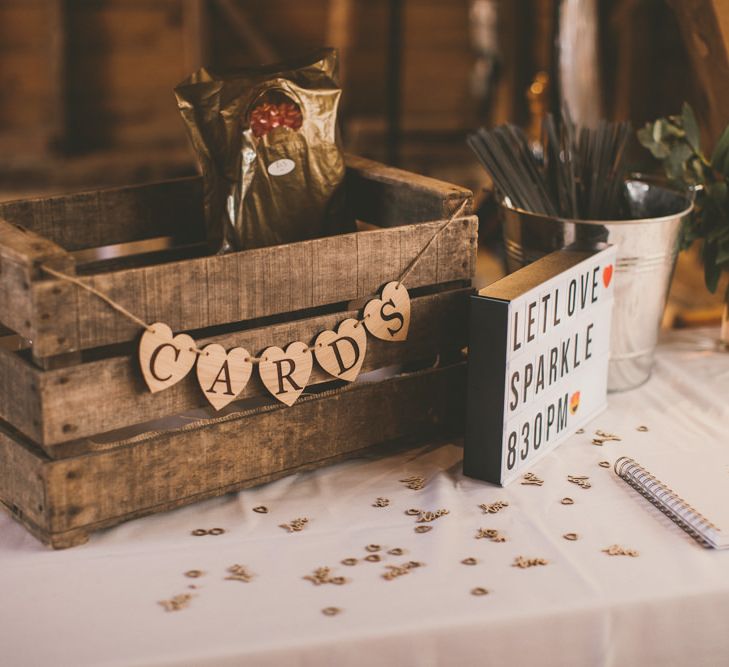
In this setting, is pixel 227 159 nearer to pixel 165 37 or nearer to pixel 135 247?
pixel 135 247

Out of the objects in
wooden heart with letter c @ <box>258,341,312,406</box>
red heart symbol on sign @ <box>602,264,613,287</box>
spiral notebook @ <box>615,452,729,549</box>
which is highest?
red heart symbol on sign @ <box>602,264,613,287</box>

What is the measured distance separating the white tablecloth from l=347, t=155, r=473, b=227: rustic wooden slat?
0.34 m

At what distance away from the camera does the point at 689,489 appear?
1.13m

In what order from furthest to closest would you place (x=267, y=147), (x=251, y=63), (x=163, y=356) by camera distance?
(x=251, y=63) → (x=267, y=147) → (x=163, y=356)

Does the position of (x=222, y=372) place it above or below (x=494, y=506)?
above

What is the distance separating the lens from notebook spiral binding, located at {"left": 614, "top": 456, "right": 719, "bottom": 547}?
103 centimetres

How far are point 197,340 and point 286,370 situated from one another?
0.37 feet

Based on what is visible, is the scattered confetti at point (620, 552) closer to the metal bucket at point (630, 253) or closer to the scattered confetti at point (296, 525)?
the scattered confetti at point (296, 525)

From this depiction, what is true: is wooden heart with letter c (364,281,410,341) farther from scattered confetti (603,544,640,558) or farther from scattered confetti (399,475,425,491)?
scattered confetti (603,544,640,558)

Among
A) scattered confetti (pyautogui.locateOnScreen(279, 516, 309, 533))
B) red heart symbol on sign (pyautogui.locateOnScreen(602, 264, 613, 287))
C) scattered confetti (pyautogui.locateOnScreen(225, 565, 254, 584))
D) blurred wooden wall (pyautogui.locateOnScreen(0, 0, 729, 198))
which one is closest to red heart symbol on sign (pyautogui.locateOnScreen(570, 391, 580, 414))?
red heart symbol on sign (pyautogui.locateOnScreen(602, 264, 613, 287))

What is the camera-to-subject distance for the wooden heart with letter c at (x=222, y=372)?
1039mm

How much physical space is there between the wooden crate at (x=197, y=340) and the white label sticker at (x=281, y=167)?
0.14m

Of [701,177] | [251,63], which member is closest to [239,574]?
[701,177]

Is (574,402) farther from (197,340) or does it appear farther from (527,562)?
(197,340)
